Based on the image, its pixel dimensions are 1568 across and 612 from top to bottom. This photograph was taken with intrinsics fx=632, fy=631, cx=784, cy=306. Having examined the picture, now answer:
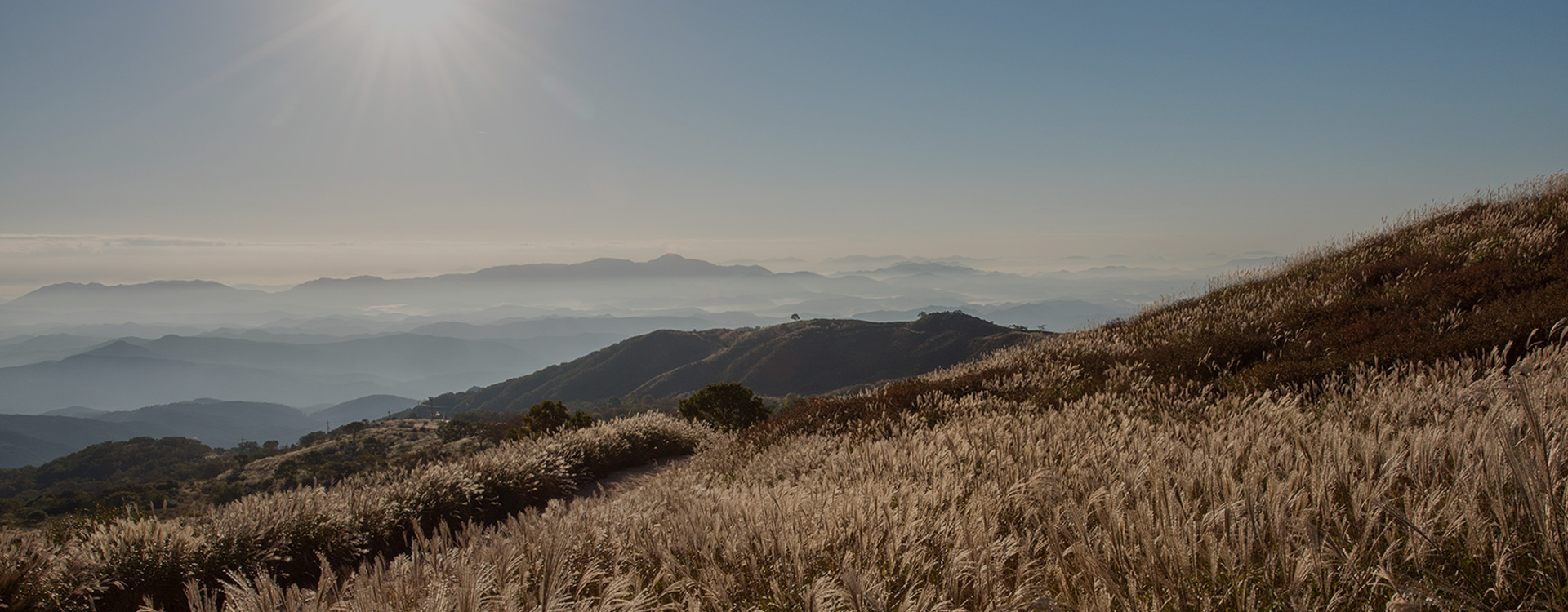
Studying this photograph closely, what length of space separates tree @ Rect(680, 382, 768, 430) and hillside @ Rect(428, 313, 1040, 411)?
12889 cm

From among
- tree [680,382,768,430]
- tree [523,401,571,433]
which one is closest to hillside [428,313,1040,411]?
tree [523,401,571,433]

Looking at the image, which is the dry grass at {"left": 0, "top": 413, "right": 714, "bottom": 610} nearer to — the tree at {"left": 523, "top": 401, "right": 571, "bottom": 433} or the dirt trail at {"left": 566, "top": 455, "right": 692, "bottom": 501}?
the dirt trail at {"left": 566, "top": 455, "right": 692, "bottom": 501}

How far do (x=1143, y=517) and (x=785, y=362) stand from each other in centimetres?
16778

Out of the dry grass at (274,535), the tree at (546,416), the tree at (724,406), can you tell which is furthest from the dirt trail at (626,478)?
the tree at (546,416)

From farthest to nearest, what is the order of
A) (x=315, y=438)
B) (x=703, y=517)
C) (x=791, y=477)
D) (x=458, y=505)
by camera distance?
1. (x=315, y=438)
2. (x=458, y=505)
3. (x=791, y=477)
4. (x=703, y=517)

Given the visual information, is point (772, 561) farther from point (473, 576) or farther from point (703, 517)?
point (473, 576)

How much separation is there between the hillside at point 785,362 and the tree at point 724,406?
12889 cm

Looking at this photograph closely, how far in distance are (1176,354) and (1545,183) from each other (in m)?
10.9

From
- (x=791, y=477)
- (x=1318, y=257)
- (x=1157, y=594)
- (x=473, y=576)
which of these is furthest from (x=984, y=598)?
(x=1318, y=257)

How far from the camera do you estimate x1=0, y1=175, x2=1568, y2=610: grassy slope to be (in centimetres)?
184

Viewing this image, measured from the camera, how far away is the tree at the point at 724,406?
17.1m

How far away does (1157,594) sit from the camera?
1912 millimetres

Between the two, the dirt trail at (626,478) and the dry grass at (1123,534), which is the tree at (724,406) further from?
the dry grass at (1123,534)

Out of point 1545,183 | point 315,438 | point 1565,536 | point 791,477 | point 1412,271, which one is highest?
point 1545,183
